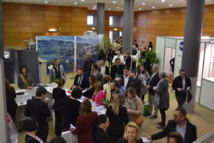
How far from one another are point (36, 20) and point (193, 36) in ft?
45.5

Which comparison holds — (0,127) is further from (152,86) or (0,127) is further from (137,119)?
(152,86)

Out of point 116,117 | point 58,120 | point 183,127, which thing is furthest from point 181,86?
point 58,120

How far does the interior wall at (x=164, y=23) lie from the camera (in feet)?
49.0

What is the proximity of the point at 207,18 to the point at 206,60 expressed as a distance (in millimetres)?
7698

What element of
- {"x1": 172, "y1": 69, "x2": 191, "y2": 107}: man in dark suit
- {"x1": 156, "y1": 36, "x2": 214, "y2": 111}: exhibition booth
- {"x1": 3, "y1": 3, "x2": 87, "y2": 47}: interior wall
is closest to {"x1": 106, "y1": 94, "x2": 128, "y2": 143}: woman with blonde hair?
{"x1": 172, "y1": 69, "x2": 191, "y2": 107}: man in dark suit

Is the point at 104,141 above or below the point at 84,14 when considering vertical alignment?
below

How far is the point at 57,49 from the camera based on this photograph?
39.3ft

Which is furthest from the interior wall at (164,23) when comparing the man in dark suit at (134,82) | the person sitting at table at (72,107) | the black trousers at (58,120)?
the person sitting at table at (72,107)

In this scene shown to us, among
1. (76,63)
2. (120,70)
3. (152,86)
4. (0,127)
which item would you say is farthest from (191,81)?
(76,63)

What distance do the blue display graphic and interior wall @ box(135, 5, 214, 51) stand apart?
8888mm

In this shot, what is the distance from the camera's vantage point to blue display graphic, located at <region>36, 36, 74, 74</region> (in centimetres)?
1149

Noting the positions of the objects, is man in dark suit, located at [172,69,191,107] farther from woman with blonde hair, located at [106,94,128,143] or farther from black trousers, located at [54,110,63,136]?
black trousers, located at [54,110,63,136]

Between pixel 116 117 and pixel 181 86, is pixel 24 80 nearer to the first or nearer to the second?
pixel 116 117

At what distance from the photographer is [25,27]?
17.5m
